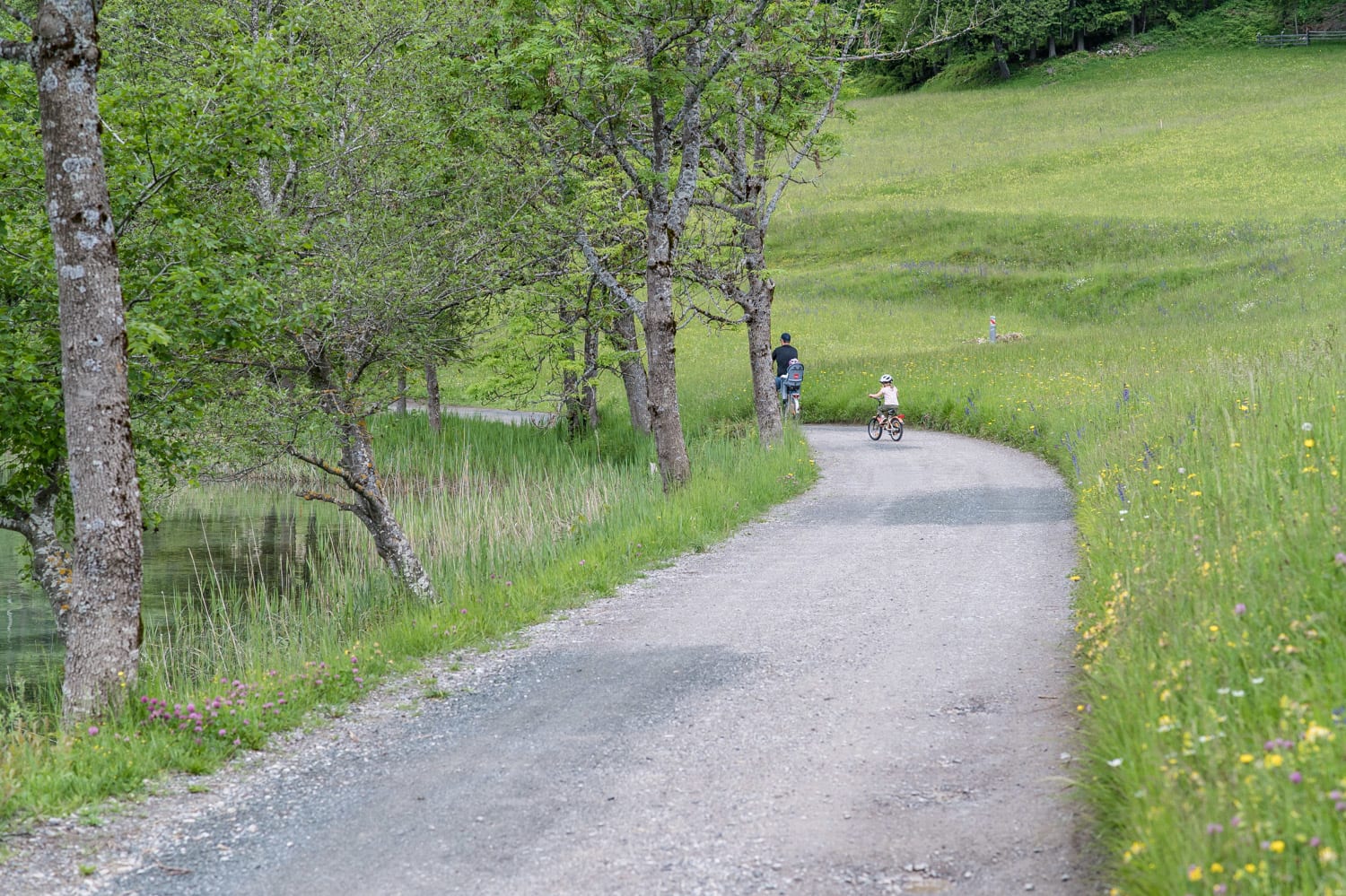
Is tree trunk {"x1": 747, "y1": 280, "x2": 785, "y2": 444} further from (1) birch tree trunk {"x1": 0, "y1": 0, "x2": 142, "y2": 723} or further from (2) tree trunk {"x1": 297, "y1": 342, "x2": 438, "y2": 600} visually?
(1) birch tree trunk {"x1": 0, "y1": 0, "x2": 142, "y2": 723}

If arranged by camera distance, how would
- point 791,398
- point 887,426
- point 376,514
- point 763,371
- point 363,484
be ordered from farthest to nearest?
point 791,398 → point 887,426 → point 763,371 → point 376,514 → point 363,484

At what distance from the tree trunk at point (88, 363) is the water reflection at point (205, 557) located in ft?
14.1

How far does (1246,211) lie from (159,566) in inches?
1922

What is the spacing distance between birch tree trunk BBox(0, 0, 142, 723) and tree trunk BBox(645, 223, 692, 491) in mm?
8822

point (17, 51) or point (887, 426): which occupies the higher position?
point (17, 51)

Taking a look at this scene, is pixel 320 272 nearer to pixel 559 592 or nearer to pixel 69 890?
pixel 559 592

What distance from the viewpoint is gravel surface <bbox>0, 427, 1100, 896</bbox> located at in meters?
5.18

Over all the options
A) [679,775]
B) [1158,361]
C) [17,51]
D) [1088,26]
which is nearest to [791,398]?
[1158,361]

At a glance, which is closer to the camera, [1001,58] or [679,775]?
[679,775]

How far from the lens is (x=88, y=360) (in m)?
7.66

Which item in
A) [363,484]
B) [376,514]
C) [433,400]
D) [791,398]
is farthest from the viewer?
[433,400]

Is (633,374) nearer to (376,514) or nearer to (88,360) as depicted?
(376,514)

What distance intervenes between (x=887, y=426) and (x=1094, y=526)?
1510cm

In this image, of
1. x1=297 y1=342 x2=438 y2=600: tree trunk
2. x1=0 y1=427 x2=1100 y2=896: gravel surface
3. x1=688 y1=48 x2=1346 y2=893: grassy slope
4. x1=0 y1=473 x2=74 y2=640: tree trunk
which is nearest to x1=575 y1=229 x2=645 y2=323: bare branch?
x1=297 y1=342 x2=438 y2=600: tree trunk
